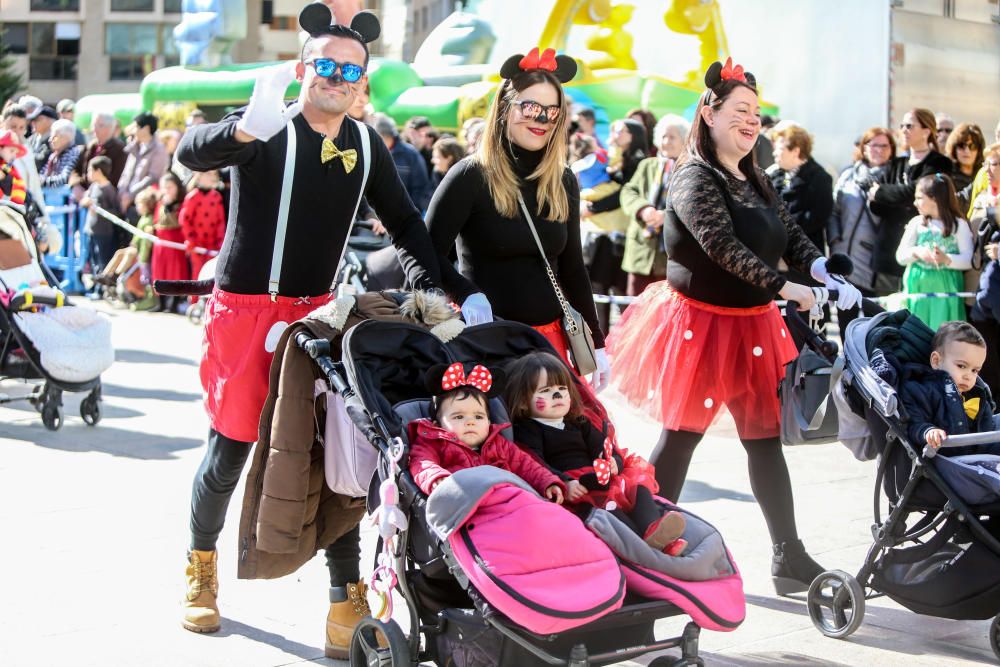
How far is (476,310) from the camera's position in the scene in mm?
4391

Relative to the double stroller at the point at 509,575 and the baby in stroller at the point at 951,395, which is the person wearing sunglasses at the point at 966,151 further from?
the double stroller at the point at 509,575

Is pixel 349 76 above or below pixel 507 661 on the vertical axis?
above

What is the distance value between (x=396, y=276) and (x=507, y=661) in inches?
247

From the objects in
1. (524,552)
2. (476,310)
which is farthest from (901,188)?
(524,552)

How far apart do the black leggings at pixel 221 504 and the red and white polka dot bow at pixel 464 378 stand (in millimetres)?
871

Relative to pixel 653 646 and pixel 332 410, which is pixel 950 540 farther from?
pixel 332 410

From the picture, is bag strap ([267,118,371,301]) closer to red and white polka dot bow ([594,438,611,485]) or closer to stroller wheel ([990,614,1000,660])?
red and white polka dot bow ([594,438,611,485])

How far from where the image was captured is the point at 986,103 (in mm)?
14445

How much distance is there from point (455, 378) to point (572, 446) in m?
0.44

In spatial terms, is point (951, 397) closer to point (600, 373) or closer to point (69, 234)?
point (600, 373)

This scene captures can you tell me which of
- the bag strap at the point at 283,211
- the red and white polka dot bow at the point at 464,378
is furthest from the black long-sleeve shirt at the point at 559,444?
the bag strap at the point at 283,211

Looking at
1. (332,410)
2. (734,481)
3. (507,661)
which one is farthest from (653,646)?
(734,481)

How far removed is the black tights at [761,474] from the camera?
5098 mm

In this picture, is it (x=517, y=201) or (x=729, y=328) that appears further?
(x=729, y=328)
